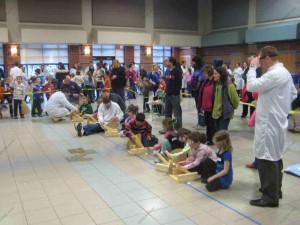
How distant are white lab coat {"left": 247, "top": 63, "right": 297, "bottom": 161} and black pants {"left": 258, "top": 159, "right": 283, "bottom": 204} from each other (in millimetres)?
90

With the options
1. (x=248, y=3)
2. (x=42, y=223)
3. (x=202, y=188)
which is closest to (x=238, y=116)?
(x=202, y=188)

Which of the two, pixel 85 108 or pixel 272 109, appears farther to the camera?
pixel 85 108

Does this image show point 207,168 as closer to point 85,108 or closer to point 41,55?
point 85,108

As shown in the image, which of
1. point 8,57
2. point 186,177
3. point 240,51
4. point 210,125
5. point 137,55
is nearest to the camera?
point 186,177

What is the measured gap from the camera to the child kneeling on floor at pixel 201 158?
16.1 ft

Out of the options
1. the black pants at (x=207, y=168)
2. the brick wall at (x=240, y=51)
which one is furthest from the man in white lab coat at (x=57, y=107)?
the brick wall at (x=240, y=51)

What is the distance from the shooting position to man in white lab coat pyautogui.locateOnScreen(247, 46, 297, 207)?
3.81m

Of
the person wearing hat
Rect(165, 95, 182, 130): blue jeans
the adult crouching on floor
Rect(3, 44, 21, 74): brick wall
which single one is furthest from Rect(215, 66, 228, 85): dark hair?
Rect(3, 44, 21, 74): brick wall

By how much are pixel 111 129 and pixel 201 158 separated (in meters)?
3.69

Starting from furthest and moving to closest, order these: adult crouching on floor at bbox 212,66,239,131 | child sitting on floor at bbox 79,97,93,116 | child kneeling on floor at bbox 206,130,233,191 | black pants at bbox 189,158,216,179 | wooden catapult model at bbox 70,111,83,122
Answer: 1. child sitting on floor at bbox 79,97,93,116
2. wooden catapult model at bbox 70,111,83,122
3. adult crouching on floor at bbox 212,66,239,131
4. black pants at bbox 189,158,216,179
5. child kneeling on floor at bbox 206,130,233,191

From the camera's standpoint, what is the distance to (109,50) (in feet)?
68.1

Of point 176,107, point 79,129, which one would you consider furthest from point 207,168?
point 79,129

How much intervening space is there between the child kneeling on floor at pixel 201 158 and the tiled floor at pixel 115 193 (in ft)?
0.78

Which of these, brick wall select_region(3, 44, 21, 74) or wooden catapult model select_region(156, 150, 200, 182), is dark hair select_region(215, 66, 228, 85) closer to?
wooden catapult model select_region(156, 150, 200, 182)
